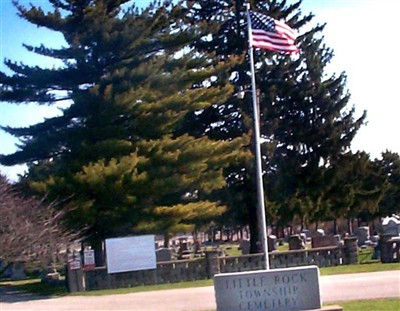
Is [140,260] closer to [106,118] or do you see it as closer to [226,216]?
[106,118]

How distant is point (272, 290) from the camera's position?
54.4 ft

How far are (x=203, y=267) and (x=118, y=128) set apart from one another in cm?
713

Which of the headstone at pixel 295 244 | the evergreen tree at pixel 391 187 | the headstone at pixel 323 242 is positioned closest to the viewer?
the headstone at pixel 323 242

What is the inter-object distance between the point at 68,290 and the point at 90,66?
1026cm

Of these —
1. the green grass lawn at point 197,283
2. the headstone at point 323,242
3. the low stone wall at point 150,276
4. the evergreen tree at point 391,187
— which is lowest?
the green grass lawn at point 197,283

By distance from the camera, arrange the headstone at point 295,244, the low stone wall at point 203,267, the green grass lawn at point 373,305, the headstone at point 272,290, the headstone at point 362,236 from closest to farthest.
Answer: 1. the headstone at point 272,290
2. the green grass lawn at point 373,305
3. the low stone wall at point 203,267
4. the headstone at point 295,244
5. the headstone at point 362,236

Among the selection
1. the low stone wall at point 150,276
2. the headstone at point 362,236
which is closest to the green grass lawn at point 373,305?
the low stone wall at point 150,276

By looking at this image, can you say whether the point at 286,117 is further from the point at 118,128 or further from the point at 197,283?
the point at 197,283

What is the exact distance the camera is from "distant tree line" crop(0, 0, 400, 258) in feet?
117

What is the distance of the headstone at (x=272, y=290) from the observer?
16.6 m

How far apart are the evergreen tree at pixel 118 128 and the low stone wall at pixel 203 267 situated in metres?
2.47

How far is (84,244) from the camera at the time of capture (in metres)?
37.8

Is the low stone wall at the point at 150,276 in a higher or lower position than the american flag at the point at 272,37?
lower

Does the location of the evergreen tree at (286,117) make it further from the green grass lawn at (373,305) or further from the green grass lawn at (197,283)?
the green grass lawn at (373,305)
